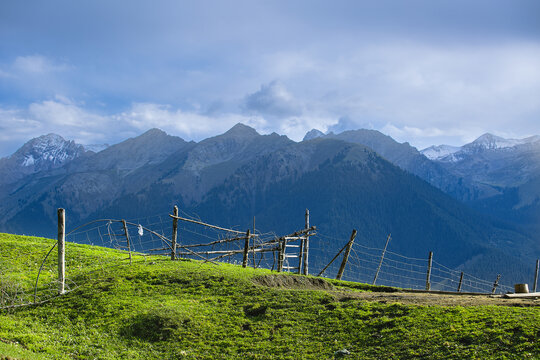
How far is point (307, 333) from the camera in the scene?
705 inches

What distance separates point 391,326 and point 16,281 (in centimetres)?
1947

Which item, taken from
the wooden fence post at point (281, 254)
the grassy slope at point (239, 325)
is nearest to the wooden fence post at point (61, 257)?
the grassy slope at point (239, 325)

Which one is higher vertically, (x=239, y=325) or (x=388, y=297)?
(x=388, y=297)

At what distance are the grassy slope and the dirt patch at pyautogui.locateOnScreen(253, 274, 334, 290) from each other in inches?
55.5

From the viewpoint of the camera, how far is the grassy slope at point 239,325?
1533 centimetres

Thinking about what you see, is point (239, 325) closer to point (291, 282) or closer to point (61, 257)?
point (291, 282)

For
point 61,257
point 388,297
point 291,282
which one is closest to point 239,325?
point 291,282

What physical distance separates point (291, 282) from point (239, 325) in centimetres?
782

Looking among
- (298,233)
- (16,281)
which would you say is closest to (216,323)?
(16,281)

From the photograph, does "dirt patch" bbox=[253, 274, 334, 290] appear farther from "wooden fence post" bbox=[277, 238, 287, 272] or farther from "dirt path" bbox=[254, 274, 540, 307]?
"wooden fence post" bbox=[277, 238, 287, 272]

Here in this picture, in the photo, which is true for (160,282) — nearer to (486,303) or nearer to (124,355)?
(124,355)

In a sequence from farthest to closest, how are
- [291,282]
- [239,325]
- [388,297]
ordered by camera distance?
1. [291,282]
2. [388,297]
3. [239,325]

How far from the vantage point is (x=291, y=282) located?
26.5m

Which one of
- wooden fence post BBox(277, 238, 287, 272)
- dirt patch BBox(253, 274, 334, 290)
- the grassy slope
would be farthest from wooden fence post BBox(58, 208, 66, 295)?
wooden fence post BBox(277, 238, 287, 272)
